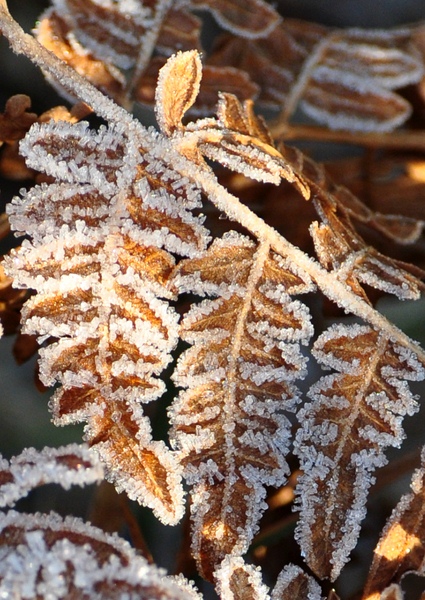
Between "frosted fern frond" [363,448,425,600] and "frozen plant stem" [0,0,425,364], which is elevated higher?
"frozen plant stem" [0,0,425,364]

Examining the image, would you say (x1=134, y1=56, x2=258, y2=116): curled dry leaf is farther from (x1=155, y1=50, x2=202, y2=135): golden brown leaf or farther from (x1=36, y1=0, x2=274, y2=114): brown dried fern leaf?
(x1=155, y1=50, x2=202, y2=135): golden brown leaf

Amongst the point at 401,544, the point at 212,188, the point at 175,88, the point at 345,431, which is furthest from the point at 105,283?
the point at 401,544

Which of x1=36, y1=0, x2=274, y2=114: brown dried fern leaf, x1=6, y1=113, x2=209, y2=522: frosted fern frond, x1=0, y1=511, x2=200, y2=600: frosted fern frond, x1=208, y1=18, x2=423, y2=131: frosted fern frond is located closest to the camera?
x1=0, y1=511, x2=200, y2=600: frosted fern frond

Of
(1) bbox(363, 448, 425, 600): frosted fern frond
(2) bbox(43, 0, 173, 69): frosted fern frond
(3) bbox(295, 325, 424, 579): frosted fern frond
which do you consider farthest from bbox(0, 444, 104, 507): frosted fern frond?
(2) bbox(43, 0, 173, 69): frosted fern frond

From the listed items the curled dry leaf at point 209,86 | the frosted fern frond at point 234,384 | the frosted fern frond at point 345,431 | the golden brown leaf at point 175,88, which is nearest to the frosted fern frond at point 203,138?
the golden brown leaf at point 175,88

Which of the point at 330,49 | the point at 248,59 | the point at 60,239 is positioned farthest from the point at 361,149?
the point at 60,239

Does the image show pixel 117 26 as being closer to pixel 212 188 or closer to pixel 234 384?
pixel 212 188

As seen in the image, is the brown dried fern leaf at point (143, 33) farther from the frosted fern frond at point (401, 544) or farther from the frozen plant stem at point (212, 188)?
the frosted fern frond at point (401, 544)
